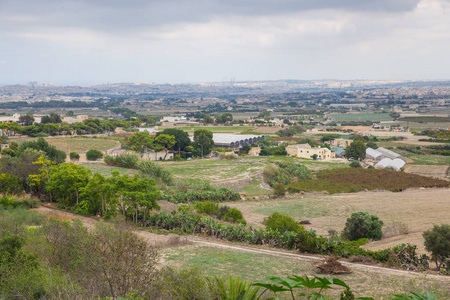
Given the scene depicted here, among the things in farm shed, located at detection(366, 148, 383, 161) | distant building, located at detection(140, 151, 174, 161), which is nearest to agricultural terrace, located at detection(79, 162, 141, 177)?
distant building, located at detection(140, 151, 174, 161)

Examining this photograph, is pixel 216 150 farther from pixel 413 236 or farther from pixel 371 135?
pixel 413 236

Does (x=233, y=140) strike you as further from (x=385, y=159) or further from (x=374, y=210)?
(x=374, y=210)

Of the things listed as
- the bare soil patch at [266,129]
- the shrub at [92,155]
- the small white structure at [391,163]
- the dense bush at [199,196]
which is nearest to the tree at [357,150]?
the small white structure at [391,163]

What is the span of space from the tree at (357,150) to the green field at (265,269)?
48.0 m

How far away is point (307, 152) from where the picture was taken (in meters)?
60.6

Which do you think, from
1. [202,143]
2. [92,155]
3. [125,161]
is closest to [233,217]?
[125,161]

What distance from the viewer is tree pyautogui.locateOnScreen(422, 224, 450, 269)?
14.9 metres

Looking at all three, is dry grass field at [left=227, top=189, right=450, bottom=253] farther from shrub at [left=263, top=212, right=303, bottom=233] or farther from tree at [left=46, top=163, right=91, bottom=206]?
tree at [left=46, top=163, right=91, bottom=206]

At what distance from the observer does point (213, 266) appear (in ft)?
46.6

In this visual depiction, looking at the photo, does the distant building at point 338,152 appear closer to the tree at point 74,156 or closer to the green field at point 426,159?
the green field at point 426,159

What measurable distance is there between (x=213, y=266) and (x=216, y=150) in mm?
49842

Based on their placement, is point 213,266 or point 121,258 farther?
point 213,266

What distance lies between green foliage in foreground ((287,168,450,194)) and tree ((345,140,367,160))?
506 inches

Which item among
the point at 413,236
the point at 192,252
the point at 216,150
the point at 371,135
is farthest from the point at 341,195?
the point at 371,135
